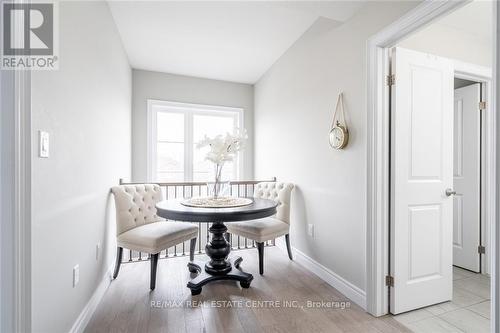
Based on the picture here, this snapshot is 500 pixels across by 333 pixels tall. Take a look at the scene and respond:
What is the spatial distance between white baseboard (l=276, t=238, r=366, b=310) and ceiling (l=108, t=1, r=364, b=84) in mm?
2323

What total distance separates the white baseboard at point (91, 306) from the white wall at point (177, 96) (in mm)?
1837

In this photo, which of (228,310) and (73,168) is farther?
(228,310)

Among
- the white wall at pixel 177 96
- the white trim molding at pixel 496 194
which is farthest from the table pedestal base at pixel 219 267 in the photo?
the white wall at pixel 177 96

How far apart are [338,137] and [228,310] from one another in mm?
1692

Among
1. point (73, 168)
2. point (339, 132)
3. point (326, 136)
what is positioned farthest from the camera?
point (326, 136)

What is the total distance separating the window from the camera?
151 inches

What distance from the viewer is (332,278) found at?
7.27 ft

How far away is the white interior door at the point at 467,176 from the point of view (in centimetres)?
257

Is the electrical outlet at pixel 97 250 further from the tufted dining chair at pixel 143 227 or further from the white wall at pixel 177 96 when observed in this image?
the white wall at pixel 177 96

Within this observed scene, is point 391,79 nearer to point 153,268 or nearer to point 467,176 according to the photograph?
point 467,176

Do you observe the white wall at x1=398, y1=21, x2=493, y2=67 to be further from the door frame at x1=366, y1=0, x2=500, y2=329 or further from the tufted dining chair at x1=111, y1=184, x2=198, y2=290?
the tufted dining chair at x1=111, y1=184, x2=198, y2=290

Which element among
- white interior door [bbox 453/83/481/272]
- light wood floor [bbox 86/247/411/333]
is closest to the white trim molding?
light wood floor [bbox 86/247/411/333]

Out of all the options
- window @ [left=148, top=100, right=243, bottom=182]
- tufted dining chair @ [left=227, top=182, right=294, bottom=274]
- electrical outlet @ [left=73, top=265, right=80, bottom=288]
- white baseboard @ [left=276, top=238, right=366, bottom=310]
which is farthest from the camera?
window @ [left=148, top=100, right=243, bottom=182]

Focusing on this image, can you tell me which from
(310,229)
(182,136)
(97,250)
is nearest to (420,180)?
(310,229)
